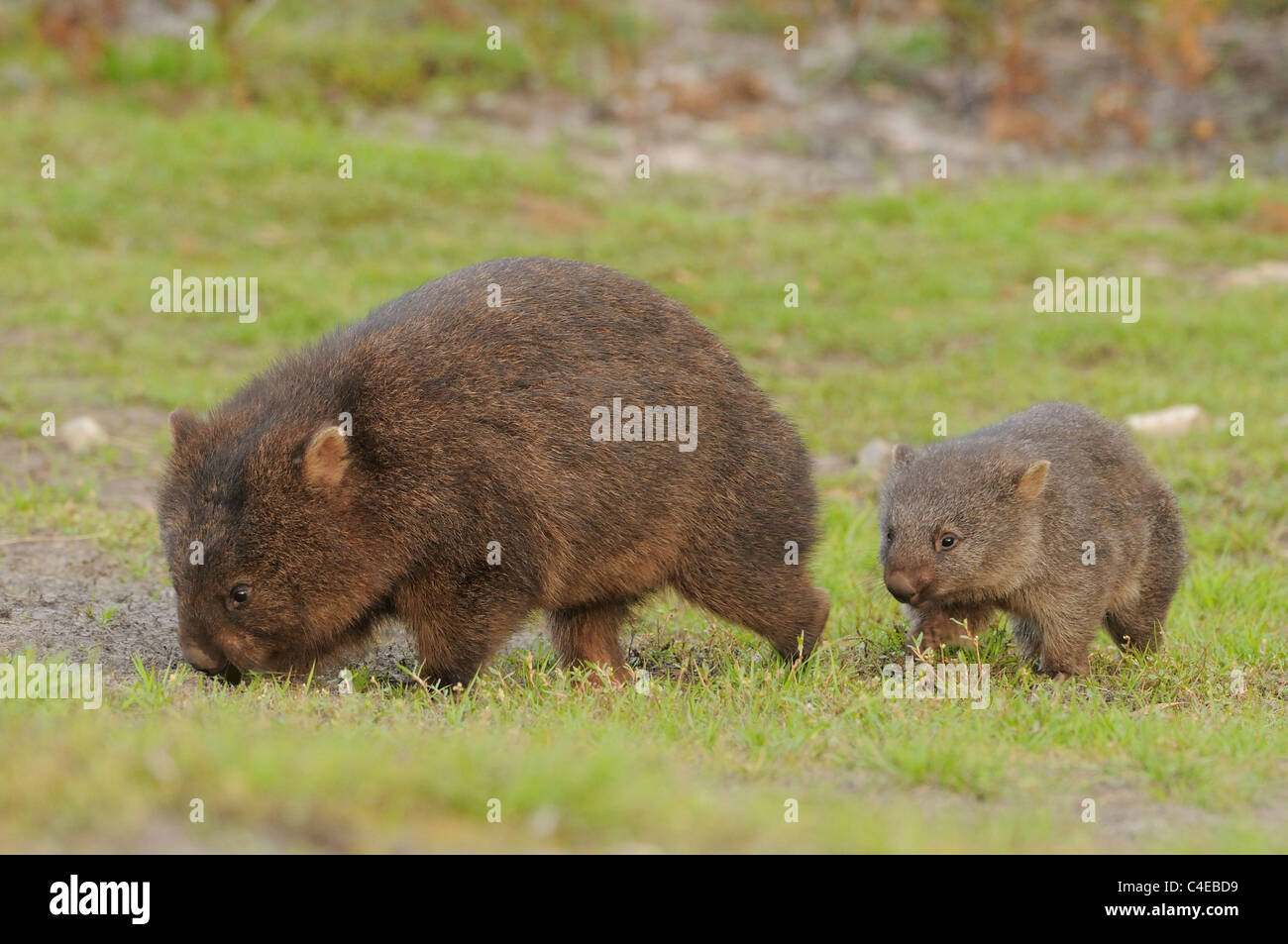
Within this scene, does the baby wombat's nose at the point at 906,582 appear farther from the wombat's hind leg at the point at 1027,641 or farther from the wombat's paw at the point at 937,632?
the wombat's hind leg at the point at 1027,641

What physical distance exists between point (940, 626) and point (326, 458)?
2678mm

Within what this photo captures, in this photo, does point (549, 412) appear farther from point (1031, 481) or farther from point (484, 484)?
point (1031, 481)

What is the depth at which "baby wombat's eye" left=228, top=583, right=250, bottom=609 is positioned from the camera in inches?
237

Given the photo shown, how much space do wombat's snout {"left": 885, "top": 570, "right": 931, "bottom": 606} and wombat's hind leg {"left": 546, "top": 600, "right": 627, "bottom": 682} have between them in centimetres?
110

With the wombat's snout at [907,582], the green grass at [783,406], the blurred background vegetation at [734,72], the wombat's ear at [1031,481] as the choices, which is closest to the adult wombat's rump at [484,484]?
the green grass at [783,406]

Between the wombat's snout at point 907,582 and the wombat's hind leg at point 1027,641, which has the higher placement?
the wombat's snout at point 907,582

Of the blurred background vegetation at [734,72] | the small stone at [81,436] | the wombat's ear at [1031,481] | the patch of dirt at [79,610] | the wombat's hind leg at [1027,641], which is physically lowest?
the wombat's hind leg at [1027,641]

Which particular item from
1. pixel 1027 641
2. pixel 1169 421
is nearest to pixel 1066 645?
pixel 1027 641

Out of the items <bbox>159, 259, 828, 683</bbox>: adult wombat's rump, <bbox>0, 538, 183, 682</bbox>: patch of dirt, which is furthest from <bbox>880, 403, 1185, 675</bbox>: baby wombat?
<bbox>0, 538, 183, 682</bbox>: patch of dirt

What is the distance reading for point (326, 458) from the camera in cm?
604

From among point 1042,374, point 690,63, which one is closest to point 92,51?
point 690,63

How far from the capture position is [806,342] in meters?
12.8

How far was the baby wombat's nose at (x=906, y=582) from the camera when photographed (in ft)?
21.6
